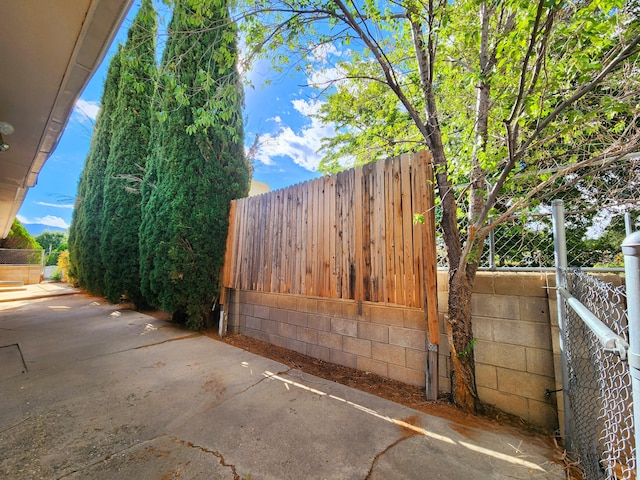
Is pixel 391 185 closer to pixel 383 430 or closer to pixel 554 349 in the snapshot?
pixel 554 349

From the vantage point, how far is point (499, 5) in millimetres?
2055

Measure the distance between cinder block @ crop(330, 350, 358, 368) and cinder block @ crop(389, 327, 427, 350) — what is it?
0.59 meters

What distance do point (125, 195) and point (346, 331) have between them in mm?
6410

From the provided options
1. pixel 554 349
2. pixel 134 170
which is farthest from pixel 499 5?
pixel 134 170

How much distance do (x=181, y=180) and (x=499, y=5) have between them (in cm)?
469

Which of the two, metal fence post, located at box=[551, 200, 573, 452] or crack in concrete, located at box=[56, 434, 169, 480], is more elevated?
metal fence post, located at box=[551, 200, 573, 452]

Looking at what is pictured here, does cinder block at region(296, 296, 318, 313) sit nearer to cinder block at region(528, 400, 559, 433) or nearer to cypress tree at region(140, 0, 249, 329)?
cypress tree at region(140, 0, 249, 329)

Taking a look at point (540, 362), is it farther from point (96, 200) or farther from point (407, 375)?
point (96, 200)

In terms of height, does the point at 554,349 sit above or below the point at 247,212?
below

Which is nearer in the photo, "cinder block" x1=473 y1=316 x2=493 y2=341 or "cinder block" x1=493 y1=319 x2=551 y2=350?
"cinder block" x1=493 y1=319 x2=551 y2=350

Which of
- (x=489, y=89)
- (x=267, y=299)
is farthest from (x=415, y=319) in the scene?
(x=267, y=299)

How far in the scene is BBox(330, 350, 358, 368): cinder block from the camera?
313 centimetres

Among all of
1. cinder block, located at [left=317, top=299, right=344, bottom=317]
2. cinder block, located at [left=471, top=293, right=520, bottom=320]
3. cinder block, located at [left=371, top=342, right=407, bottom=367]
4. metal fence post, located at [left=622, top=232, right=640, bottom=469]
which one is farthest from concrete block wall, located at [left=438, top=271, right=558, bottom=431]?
metal fence post, located at [left=622, top=232, right=640, bottom=469]

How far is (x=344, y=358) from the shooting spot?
10.5 ft
